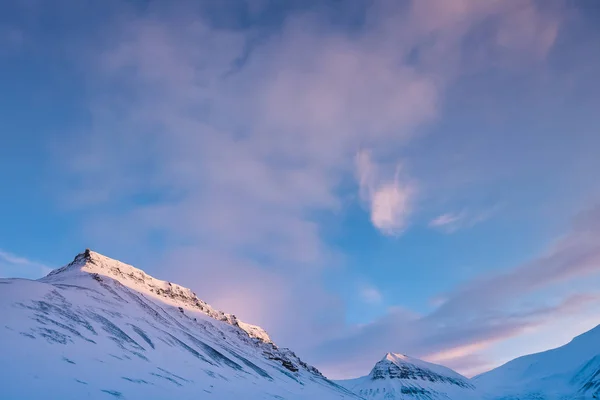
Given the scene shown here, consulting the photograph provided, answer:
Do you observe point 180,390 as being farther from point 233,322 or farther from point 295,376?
point 233,322

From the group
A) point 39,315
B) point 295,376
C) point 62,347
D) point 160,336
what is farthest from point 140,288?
point 62,347

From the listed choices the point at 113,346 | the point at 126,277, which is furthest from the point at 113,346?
the point at 126,277

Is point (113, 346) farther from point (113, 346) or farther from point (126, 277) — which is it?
point (126, 277)

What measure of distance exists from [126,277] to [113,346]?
73.2 metres

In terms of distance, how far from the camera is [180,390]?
50688 millimetres

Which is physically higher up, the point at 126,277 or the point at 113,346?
the point at 126,277

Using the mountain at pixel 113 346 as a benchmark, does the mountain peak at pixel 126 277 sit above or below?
above

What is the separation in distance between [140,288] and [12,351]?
89872mm

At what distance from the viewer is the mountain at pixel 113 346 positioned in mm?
34875

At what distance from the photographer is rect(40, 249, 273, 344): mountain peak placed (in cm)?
10457

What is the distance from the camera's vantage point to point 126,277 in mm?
122562

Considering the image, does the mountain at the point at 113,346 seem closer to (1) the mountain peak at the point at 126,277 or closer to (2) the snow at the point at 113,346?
(2) the snow at the point at 113,346

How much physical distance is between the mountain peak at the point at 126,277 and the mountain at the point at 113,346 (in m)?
0.51

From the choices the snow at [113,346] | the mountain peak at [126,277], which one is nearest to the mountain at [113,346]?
the snow at [113,346]
